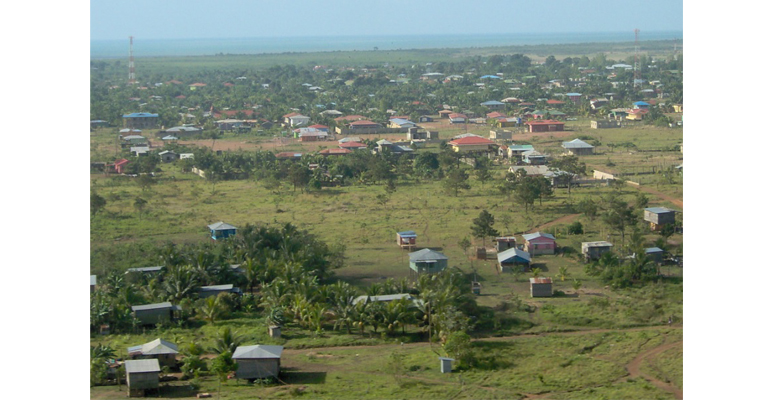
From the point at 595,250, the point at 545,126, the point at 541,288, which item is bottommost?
the point at 541,288

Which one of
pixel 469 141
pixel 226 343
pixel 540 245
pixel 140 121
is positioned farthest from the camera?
pixel 140 121

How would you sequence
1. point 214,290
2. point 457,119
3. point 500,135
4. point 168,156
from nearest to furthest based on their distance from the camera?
point 214,290
point 168,156
point 500,135
point 457,119

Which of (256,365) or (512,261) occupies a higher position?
(512,261)

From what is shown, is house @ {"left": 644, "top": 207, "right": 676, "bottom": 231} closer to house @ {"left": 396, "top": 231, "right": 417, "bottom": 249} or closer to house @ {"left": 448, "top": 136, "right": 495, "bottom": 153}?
house @ {"left": 396, "top": 231, "right": 417, "bottom": 249}

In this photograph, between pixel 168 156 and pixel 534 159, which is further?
pixel 168 156

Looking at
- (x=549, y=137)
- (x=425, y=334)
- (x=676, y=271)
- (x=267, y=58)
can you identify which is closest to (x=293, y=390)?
(x=425, y=334)

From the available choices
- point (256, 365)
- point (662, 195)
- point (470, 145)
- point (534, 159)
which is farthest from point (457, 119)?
point (256, 365)

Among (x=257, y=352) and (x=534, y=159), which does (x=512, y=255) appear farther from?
(x=534, y=159)
